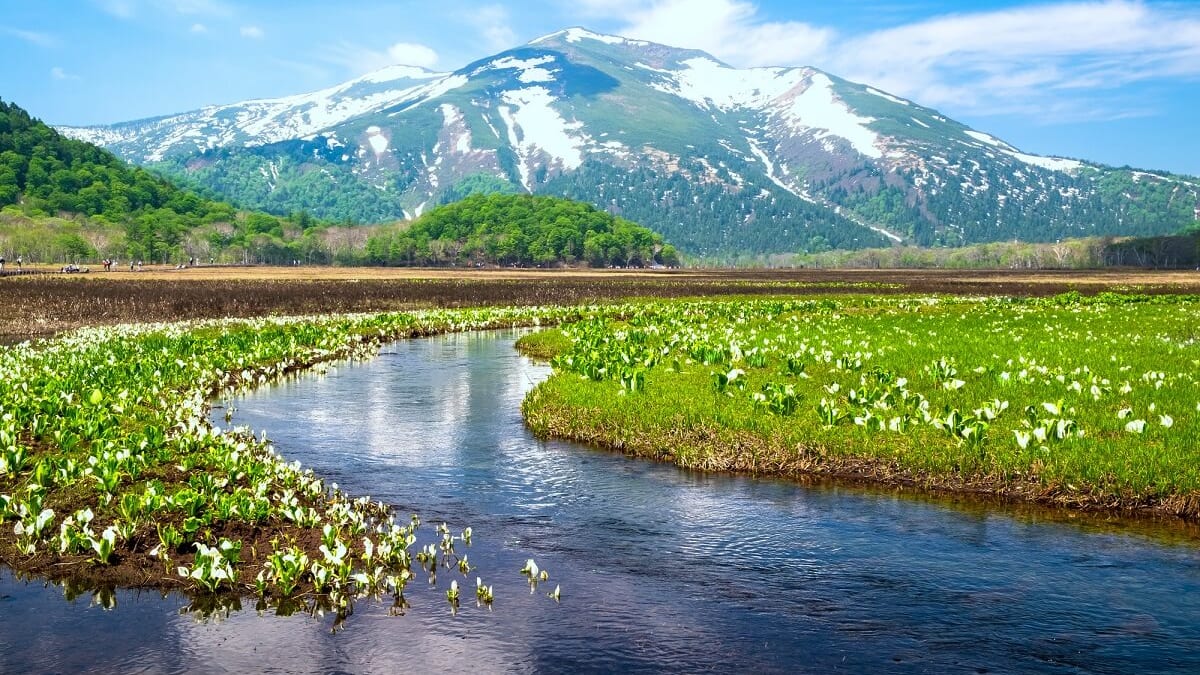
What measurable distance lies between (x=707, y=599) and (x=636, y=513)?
398cm

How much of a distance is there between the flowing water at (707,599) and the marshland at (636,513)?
0.05 metres

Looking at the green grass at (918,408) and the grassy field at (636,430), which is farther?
the green grass at (918,408)

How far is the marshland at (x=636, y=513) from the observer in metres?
10.6

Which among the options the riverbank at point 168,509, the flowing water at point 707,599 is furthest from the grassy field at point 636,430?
the flowing water at point 707,599

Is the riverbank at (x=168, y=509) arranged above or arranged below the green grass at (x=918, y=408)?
below

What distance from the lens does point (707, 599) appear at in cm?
1170

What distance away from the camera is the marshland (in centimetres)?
1061

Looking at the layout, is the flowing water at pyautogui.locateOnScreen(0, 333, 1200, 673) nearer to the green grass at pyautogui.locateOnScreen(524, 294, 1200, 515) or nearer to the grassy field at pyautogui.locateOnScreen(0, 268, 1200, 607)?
the grassy field at pyautogui.locateOnScreen(0, 268, 1200, 607)

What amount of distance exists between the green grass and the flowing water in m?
1.23

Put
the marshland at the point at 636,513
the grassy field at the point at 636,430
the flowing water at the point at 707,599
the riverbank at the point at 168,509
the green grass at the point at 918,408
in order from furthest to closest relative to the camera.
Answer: the green grass at the point at 918,408 < the grassy field at the point at 636,430 < the riverbank at the point at 168,509 < the marshland at the point at 636,513 < the flowing water at the point at 707,599

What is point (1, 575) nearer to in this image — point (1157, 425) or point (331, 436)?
point (331, 436)

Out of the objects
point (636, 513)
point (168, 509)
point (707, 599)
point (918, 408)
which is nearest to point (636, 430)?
point (636, 513)

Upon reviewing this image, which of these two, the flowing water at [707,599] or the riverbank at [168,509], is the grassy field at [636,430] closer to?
the riverbank at [168,509]

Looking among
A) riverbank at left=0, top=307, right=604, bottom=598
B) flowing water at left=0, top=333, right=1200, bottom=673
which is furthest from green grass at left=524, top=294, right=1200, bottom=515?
riverbank at left=0, top=307, right=604, bottom=598
